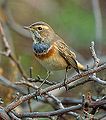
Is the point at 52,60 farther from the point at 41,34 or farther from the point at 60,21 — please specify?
the point at 60,21

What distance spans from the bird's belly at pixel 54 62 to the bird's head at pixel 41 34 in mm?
108

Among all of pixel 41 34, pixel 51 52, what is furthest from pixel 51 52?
pixel 41 34

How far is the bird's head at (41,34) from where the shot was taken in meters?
3.21

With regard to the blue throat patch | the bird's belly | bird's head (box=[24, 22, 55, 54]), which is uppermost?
bird's head (box=[24, 22, 55, 54])

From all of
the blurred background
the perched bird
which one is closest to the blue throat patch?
the perched bird

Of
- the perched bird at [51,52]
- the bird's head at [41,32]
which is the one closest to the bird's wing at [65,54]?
the perched bird at [51,52]

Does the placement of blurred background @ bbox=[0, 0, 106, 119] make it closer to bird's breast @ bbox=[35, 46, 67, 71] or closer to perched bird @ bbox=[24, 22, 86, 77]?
perched bird @ bbox=[24, 22, 86, 77]

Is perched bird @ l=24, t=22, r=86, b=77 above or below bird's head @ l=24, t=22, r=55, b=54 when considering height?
below

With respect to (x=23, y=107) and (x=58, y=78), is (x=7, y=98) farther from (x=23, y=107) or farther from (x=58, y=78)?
(x=58, y=78)

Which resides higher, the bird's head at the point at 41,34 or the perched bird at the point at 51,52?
the bird's head at the point at 41,34

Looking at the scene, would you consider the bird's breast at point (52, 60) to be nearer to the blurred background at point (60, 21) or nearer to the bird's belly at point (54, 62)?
the bird's belly at point (54, 62)

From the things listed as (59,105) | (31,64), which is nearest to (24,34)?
(31,64)

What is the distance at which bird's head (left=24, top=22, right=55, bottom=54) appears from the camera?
10.5ft

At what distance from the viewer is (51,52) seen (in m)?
3.12
